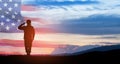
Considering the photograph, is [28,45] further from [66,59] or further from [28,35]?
[66,59]

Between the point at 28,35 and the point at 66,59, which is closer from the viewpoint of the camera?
the point at 66,59

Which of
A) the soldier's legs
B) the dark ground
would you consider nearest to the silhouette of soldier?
the soldier's legs

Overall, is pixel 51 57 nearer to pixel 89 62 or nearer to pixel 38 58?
pixel 38 58

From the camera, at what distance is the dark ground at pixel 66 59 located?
2027cm

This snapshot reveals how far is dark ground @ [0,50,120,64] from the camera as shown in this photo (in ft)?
66.5

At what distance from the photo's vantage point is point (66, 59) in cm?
2136

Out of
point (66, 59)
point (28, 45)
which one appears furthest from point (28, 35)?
point (66, 59)

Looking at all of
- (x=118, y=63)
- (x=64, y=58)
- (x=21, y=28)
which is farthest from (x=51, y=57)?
(x=118, y=63)

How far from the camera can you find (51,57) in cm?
2195

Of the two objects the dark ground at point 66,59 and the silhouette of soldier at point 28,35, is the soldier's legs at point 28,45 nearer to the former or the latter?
the silhouette of soldier at point 28,35

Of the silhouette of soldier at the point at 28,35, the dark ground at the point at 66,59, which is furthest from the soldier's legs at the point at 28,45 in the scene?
the dark ground at the point at 66,59

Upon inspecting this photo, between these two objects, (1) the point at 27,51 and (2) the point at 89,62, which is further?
(1) the point at 27,51

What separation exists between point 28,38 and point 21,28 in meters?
0.62

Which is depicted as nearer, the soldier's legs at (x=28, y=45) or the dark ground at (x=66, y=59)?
the dark ground at (x=66, y=59)
